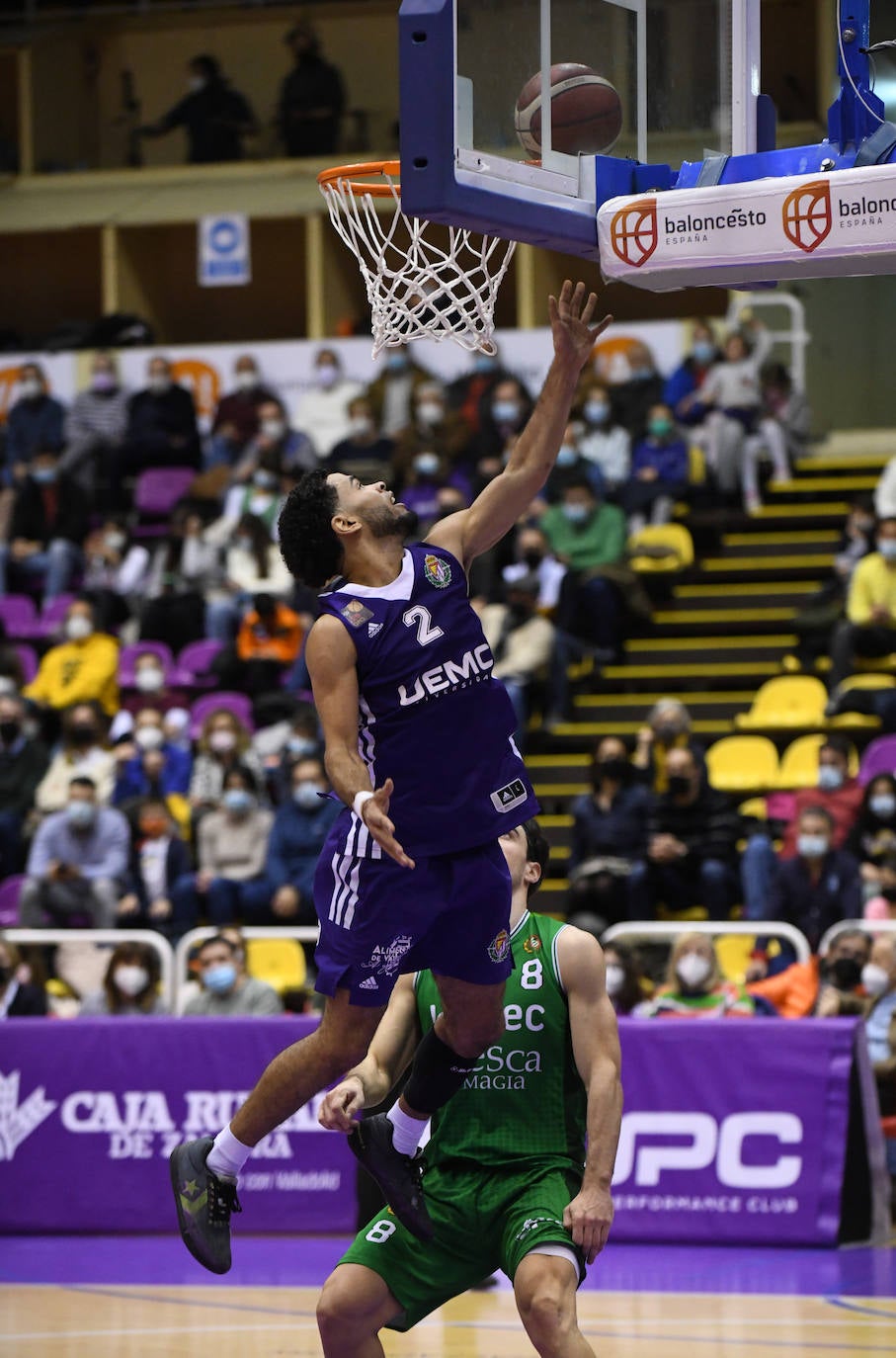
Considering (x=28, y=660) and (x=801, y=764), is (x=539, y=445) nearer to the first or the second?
(x=801, y=764)

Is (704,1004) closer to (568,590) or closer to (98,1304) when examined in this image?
(98,1304)

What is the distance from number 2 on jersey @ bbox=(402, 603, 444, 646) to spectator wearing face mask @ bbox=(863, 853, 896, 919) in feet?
24.4

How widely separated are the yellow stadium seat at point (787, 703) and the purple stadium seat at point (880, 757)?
1.06 meters

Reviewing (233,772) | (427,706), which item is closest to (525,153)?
(427,706)

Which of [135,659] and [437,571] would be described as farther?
[135,659]

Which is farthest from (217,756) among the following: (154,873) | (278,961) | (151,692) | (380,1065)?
(380,1065)

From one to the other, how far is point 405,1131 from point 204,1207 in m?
0.62

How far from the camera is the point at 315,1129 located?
479 inches

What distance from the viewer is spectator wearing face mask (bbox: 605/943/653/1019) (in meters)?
12.5

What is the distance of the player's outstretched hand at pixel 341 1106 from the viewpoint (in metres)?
6.05

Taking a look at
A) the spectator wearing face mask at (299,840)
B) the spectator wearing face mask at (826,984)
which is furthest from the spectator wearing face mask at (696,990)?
the spectator wearing face mask at (299,840)

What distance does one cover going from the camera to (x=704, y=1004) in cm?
1238

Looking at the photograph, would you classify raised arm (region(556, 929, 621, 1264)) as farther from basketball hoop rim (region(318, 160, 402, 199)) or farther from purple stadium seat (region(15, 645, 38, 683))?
purple stadium seat (region(15, 645, 38, 683))

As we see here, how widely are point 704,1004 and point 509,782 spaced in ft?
20.8
